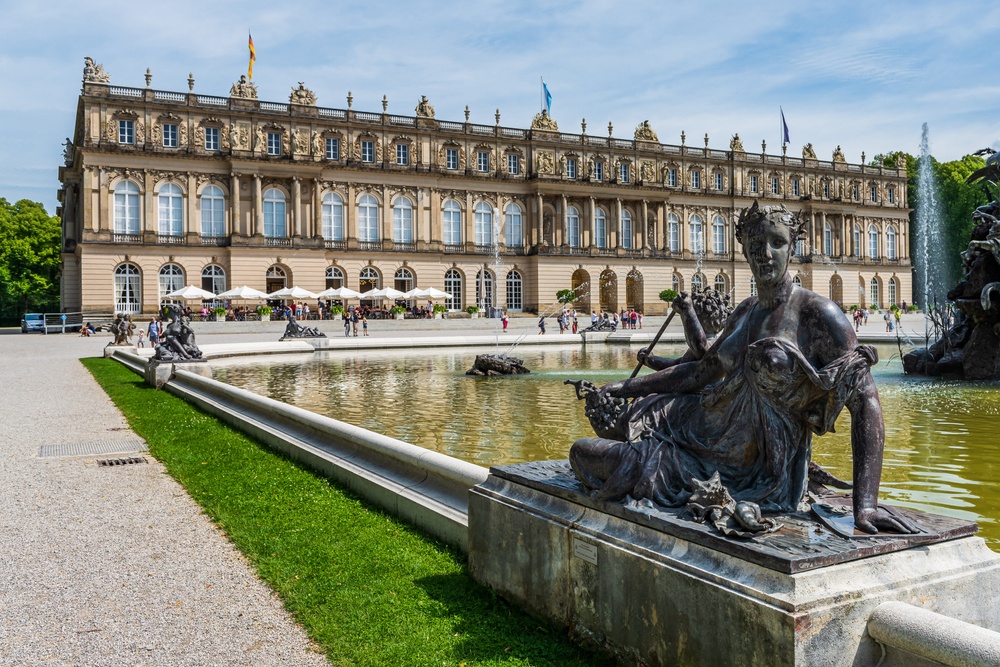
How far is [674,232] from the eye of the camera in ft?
227

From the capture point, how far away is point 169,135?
166ft

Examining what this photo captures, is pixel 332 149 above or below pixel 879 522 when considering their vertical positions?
above

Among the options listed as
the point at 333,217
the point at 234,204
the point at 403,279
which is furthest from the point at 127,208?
the point at 403,279

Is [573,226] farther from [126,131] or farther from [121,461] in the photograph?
[121,461]

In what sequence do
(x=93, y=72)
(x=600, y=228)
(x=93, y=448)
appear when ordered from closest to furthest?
(x=93, y=448), (x=93, y=72), (x=600, y=228)

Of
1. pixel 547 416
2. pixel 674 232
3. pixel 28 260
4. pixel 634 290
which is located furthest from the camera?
pixel 674 232

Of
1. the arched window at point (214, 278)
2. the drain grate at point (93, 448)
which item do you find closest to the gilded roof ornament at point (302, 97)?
the arched window at point (214, 278)

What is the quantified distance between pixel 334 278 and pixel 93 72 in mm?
19865

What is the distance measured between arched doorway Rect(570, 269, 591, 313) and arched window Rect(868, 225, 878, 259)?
113 ft

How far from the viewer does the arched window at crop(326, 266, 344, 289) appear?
55.9 m

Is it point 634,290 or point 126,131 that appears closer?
point 126,131

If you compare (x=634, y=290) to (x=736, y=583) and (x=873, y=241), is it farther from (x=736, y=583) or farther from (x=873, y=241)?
(x=736, y=583)

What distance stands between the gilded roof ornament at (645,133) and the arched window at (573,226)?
9.11m

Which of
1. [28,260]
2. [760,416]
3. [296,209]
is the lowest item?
[760,416]
